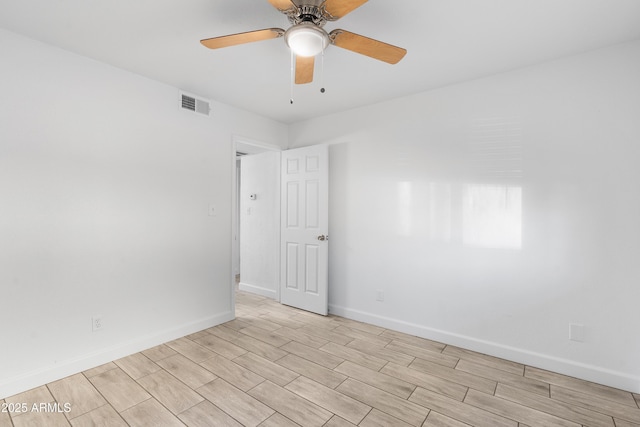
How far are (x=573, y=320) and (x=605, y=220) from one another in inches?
32.5

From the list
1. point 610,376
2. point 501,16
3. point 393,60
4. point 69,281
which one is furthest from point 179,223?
point 610,376

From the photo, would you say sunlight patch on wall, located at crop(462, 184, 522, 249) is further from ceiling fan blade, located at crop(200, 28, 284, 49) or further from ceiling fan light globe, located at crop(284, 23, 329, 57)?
ceiling fan blade, located at crop(200, 28, 284, 49)

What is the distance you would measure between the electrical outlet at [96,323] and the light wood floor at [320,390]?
0.32 meters

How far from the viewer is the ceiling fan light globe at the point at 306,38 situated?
61.0 inches

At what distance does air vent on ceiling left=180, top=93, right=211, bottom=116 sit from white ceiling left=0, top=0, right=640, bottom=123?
14 centimetres

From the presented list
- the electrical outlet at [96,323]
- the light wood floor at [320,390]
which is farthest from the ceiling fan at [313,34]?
the electrical outlet at [96,323]

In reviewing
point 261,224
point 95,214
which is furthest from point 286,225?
point 95,214

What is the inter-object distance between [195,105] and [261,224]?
6.85 feet

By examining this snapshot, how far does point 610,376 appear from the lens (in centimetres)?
226

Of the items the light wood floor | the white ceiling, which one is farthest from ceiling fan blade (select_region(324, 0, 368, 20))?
the light wood floor

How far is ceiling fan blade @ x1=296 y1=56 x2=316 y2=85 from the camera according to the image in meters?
1.89

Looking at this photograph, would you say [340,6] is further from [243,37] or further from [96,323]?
[96,323]

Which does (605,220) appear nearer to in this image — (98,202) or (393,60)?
(393,60)

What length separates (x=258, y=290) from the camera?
4730 mm
